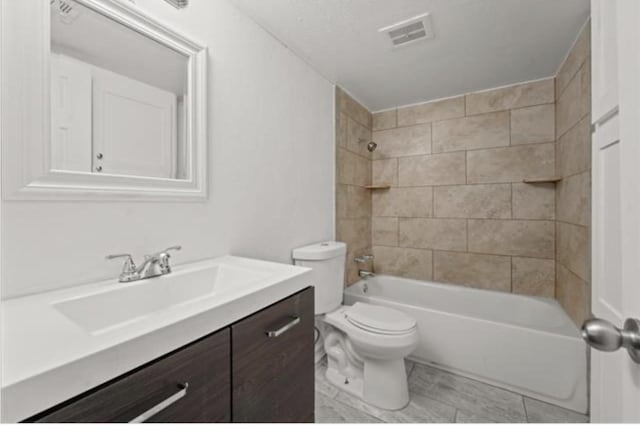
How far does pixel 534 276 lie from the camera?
84.4 inches

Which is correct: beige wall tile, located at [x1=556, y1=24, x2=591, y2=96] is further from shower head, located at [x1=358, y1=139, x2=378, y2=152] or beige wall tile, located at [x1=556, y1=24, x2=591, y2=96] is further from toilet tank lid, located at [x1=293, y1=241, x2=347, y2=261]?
toilet tank lid, located at [x1=293, y1=241, x2=347, y2=261]

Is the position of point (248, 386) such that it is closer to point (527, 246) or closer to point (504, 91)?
point (527, 246)

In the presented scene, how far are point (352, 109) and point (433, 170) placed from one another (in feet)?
3.27

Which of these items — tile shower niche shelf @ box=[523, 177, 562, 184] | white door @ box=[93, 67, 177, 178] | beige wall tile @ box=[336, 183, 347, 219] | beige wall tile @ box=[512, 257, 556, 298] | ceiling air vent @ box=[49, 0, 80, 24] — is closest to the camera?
ceiling air vent @ box=[49, 0, 80, 24]

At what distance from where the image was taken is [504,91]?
2.25 m

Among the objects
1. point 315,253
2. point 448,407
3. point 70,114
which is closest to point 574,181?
point 448,407

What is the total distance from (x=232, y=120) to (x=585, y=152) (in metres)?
2.04

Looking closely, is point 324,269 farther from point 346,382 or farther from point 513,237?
point 513,237

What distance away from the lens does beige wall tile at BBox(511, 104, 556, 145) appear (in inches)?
82.6

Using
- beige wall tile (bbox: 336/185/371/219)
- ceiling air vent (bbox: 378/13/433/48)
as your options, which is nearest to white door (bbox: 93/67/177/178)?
ceiling air vent (bbox: 378/13/433/48)

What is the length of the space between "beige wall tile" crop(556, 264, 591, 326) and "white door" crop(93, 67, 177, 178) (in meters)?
2.32

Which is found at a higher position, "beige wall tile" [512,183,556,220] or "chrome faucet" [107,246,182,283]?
"beige wall tile" [512,183,556,220]

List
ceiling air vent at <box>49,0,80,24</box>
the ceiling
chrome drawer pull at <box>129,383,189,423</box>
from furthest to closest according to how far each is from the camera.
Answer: the ceiling → ceiling air vent at <box>49,0,80,24</box> → chrome drawer pull at <box>129,383,189,423</box>

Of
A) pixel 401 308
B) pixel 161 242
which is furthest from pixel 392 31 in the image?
pixel 401 308
